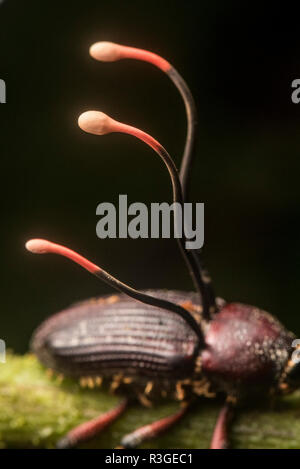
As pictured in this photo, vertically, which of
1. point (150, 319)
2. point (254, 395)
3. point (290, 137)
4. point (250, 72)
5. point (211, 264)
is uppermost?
point (250, 72)

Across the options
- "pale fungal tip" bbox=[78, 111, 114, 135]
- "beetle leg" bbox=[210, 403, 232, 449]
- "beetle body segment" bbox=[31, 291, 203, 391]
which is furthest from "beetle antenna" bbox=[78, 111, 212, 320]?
"beetle leg" bbox=[210, 403, 232, 449]

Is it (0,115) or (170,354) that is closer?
(170,354)

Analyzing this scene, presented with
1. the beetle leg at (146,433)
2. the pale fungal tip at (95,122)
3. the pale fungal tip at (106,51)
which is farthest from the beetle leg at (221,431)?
→ the pale fungal tip at (106,51)

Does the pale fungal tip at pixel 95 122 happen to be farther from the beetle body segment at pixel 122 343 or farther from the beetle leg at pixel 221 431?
the beetle leg at pixel 221 431

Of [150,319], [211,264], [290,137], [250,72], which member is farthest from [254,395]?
[250,72]

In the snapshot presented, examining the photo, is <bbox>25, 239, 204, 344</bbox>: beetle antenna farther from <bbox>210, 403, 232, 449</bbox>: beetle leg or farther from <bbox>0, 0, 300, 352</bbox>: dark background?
<bbox>0, 0, 300, 352</bbox>: dark background

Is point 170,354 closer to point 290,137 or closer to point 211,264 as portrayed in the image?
point 211,264
